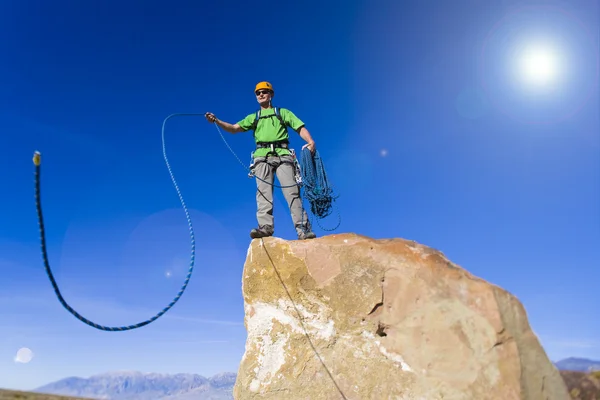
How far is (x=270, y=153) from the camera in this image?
7.86m

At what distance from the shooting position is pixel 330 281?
20.7 feet

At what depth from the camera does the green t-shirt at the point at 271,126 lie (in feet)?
26.0

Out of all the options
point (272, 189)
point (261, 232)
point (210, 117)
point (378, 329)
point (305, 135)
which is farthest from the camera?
point (305, 135)

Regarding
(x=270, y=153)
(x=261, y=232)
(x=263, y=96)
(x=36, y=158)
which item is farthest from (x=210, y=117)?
(x=36, y=158)

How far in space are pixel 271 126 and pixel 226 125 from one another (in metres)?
0.87

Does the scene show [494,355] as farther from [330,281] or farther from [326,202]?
[326,202]

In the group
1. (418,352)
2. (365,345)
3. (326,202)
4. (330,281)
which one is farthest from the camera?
(326,202)

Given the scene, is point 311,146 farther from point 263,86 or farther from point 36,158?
point 36,158

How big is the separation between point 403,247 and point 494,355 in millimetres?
1793

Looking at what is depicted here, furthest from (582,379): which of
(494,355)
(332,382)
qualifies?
(332,382)

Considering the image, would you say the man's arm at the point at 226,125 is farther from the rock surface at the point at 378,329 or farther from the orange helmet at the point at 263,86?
the rock surface at the point at 378,329

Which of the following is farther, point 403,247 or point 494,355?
point 403,247

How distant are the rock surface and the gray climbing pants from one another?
2.11 ft

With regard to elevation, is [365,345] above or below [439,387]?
above
